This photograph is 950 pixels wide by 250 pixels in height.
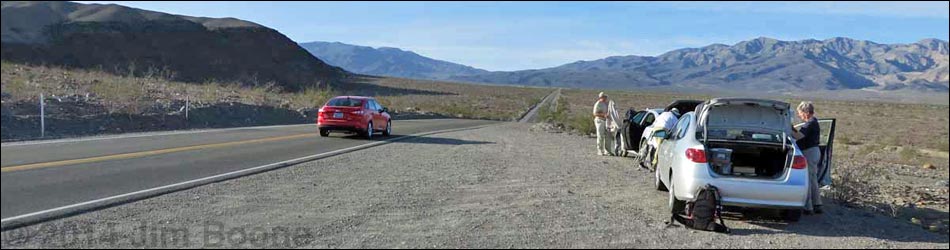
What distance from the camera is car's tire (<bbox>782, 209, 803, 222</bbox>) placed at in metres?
8.76

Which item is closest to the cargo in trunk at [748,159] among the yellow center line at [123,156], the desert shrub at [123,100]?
the yellow center line at [123,156]

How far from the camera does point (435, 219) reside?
28.1 ft

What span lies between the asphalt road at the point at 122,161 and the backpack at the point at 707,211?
6659mm

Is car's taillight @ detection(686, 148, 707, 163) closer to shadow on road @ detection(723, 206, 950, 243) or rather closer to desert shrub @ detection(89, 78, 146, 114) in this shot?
shadow on road @ detection(723, 206, 950, 243)

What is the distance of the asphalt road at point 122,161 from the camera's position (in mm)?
8750

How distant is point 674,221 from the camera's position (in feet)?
28.7

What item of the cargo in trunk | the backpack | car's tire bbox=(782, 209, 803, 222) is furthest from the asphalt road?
car's tire bbox=(782, 209, 803, 222)

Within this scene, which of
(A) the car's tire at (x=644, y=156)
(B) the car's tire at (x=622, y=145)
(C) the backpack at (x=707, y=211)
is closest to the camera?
(C) the backpack at (x=707, y=211)

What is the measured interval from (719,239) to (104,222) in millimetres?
6377

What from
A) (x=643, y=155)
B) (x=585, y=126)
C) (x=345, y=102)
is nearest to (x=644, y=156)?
(x=643, y=155)

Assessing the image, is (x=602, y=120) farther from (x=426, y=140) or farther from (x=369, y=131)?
(x=369, y=131)

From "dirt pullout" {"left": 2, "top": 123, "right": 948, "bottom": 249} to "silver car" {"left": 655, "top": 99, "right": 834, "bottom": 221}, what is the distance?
0.41 m

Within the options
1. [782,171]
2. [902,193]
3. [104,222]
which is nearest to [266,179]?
[104,222]

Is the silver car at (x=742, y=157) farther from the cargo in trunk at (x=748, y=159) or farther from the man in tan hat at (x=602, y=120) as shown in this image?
the man in tan hat at (x=602, y=120)
